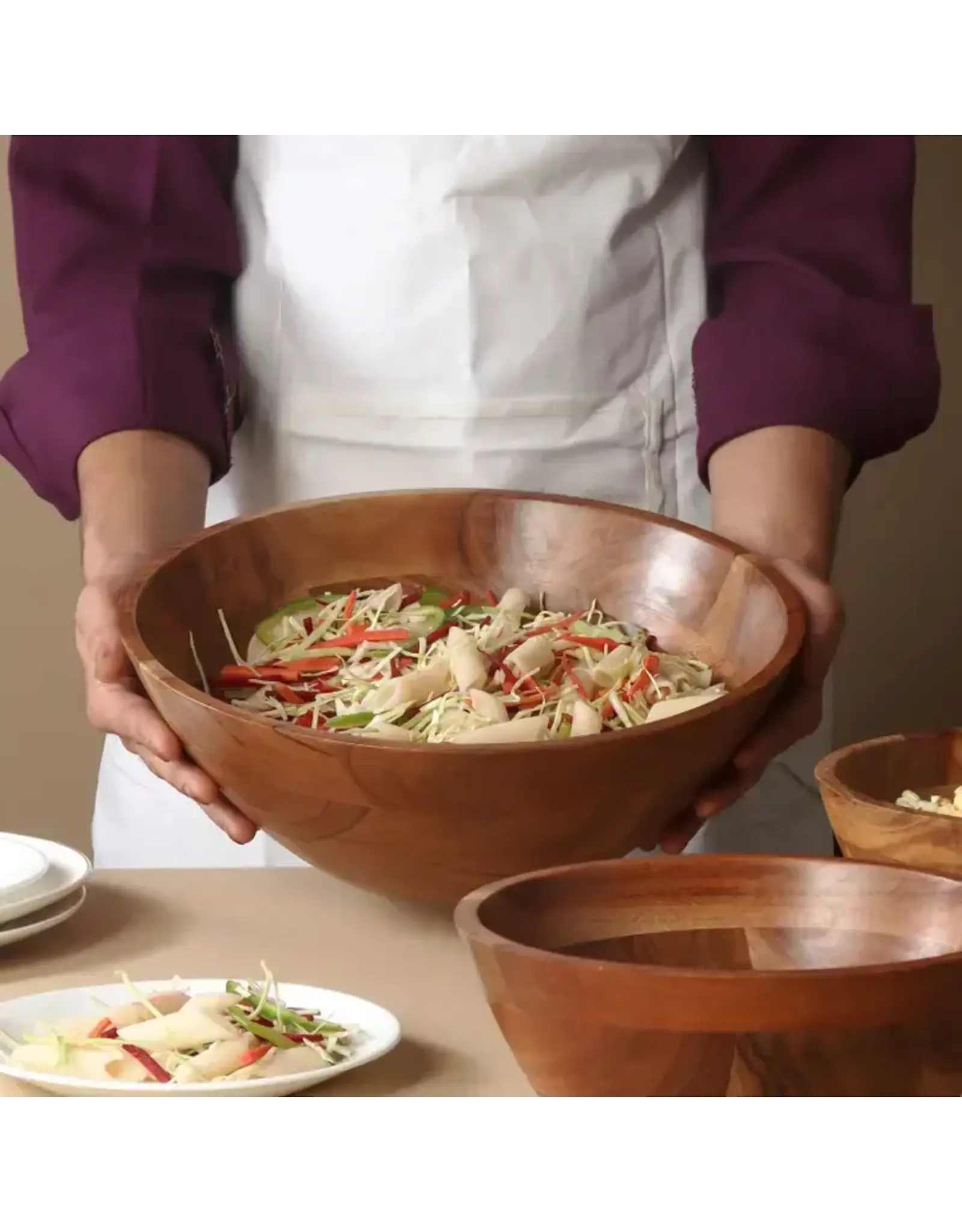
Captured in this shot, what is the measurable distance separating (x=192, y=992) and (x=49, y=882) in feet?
0.62

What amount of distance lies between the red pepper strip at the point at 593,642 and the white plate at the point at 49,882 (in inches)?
12.9

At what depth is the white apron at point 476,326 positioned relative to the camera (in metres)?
1.50

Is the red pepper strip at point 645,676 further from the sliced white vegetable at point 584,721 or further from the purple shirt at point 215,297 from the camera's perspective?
the purple shirt at point 215,297

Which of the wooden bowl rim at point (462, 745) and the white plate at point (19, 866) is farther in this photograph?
the white plate at point (19, 866)

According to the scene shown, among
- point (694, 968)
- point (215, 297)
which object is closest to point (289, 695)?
point (694, 968)

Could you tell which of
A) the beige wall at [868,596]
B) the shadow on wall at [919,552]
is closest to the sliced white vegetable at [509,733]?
the beige wall at [868,596]

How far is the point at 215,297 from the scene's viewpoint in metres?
1.57

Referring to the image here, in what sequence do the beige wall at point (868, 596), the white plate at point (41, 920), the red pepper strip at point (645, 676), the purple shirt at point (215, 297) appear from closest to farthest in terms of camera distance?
the white plate at point (41, 920) < the red pepper strip at point (645, 676) < the purple shirt at point (215, 297) < the beige wall at point (868, 596)

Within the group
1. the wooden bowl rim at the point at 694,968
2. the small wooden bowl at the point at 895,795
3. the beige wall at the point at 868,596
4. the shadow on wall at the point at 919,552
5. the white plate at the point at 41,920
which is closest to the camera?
the wooden bowl rim at the point at 694,968

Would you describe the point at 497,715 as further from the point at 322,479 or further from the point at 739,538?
the point at 322,479

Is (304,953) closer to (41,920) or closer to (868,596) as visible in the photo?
(41,920)

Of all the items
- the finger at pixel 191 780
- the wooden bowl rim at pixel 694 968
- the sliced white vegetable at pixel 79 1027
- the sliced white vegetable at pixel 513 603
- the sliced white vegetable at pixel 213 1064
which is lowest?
the sliced white vegetable at pixel 79 1027

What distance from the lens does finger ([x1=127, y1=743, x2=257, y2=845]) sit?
3.18 ft

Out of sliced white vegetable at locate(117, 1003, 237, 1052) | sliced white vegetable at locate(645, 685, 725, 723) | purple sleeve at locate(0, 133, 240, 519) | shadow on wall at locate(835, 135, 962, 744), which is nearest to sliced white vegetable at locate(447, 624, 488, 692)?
sliced white vegetable at locate(645, 685, 725, 723)
